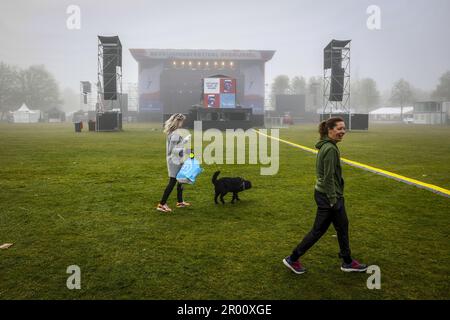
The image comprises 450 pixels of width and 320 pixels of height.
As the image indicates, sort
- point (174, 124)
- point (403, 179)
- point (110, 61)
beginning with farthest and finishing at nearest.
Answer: point (110, 61)
point (403, 179)
point (174, 124)

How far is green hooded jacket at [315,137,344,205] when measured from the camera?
3.57 metres

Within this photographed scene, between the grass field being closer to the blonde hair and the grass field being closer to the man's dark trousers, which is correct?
the man's dark trousers

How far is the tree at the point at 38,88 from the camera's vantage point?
92.2 meters

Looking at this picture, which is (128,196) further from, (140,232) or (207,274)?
(207,274)

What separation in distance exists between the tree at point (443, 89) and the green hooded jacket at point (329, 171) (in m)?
112

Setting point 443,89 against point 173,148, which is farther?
point 443,89

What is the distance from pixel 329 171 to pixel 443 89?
4447 inches

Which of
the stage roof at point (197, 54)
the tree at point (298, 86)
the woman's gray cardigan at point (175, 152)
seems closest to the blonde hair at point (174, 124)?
the woman's gray cardigan at point (175, 152)

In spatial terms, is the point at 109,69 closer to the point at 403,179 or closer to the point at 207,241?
the point at 403,179

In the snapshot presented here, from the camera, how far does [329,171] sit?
3.58 m

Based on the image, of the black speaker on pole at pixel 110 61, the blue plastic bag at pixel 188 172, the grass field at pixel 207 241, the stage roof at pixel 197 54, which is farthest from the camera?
the stage roof at pixel 197 54

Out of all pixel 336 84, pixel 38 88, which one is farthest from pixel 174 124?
pixel 38 88

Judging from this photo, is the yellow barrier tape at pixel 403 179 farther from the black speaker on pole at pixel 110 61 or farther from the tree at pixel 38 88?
the tree at pixel 38 88

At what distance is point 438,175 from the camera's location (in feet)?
30.5
